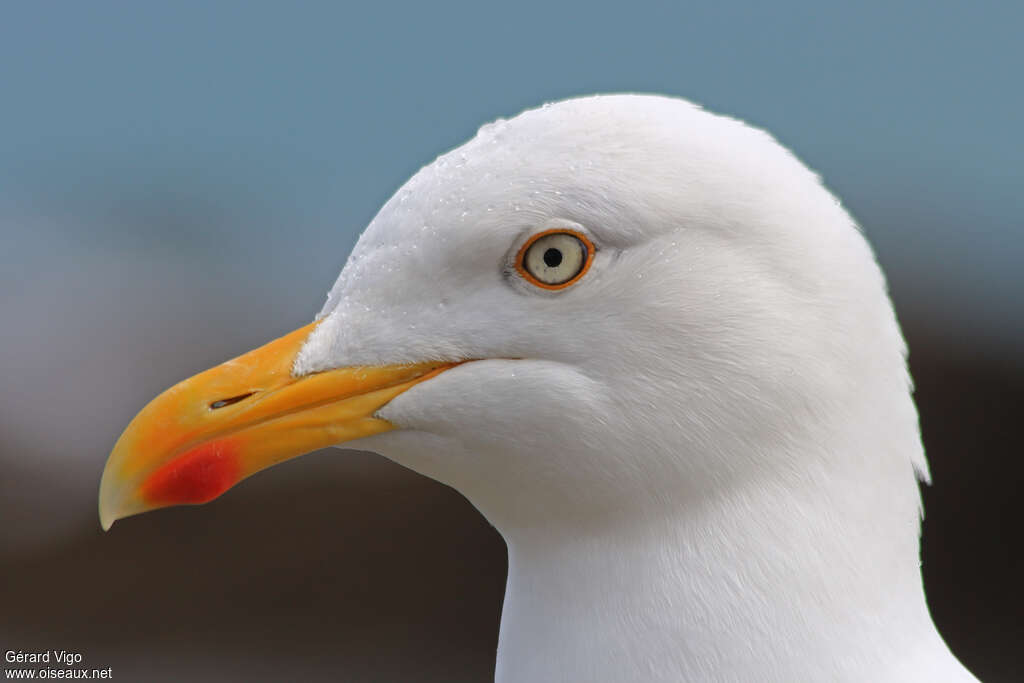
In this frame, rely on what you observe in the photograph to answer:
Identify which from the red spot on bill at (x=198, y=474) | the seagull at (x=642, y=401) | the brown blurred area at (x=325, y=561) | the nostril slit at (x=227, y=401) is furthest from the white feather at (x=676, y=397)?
the brown blurred area at (x=325, y=561)

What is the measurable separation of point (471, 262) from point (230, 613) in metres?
7.45

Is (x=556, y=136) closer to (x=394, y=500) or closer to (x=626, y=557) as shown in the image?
(x=626, y=557)

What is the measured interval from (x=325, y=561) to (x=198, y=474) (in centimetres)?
660

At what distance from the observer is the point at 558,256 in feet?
7.85

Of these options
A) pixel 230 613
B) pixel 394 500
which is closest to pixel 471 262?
pixel 394 500

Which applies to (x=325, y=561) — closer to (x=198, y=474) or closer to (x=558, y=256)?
(x=198, y=474)

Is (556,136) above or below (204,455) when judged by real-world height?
above

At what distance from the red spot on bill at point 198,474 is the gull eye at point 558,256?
76cm

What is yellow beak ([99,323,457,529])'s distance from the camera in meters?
2.48

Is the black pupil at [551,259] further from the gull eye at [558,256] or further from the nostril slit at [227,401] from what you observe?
the nostril slit at [227,401]

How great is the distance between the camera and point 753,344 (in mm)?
2354

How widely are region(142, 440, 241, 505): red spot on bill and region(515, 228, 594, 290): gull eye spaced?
29.8 inches

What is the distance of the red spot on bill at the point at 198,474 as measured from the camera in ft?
8.13

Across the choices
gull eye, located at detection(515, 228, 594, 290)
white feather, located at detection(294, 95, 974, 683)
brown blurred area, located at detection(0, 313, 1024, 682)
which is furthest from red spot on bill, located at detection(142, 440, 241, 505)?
brown blurred area, located at detection(0, 313, 1024, 682)
